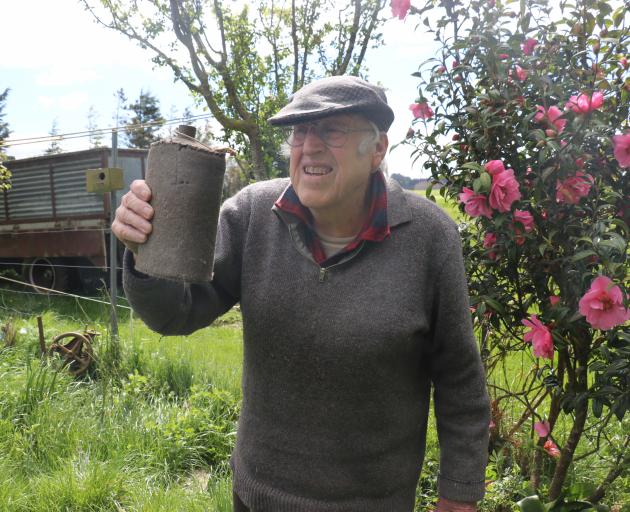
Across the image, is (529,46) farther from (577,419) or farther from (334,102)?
(577,419)

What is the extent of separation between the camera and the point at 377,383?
146 centimetres

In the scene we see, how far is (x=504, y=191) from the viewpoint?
203 cm

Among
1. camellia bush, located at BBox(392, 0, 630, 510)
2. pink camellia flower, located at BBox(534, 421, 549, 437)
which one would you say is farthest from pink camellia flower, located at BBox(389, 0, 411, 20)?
pink camellia flower, located at BBox(534, 421, 549, 437)

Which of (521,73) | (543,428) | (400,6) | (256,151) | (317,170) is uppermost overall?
(400,6)

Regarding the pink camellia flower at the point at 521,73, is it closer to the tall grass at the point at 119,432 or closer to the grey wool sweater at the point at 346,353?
the grey wool sweater at the point at 346,353

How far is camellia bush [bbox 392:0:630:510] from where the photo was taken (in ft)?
6.40

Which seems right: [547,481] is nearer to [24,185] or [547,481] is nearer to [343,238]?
[343,238]

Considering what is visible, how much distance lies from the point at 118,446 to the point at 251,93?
5377 millimetres

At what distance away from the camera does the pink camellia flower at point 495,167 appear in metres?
2.02

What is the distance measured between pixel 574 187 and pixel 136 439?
8.26 feet

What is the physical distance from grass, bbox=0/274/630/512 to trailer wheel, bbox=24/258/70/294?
563 cm

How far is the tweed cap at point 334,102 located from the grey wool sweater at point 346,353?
0.78 feet

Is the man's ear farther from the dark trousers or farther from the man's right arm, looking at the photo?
the dark trousers

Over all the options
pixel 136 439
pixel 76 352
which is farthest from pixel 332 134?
pixel 76 352
